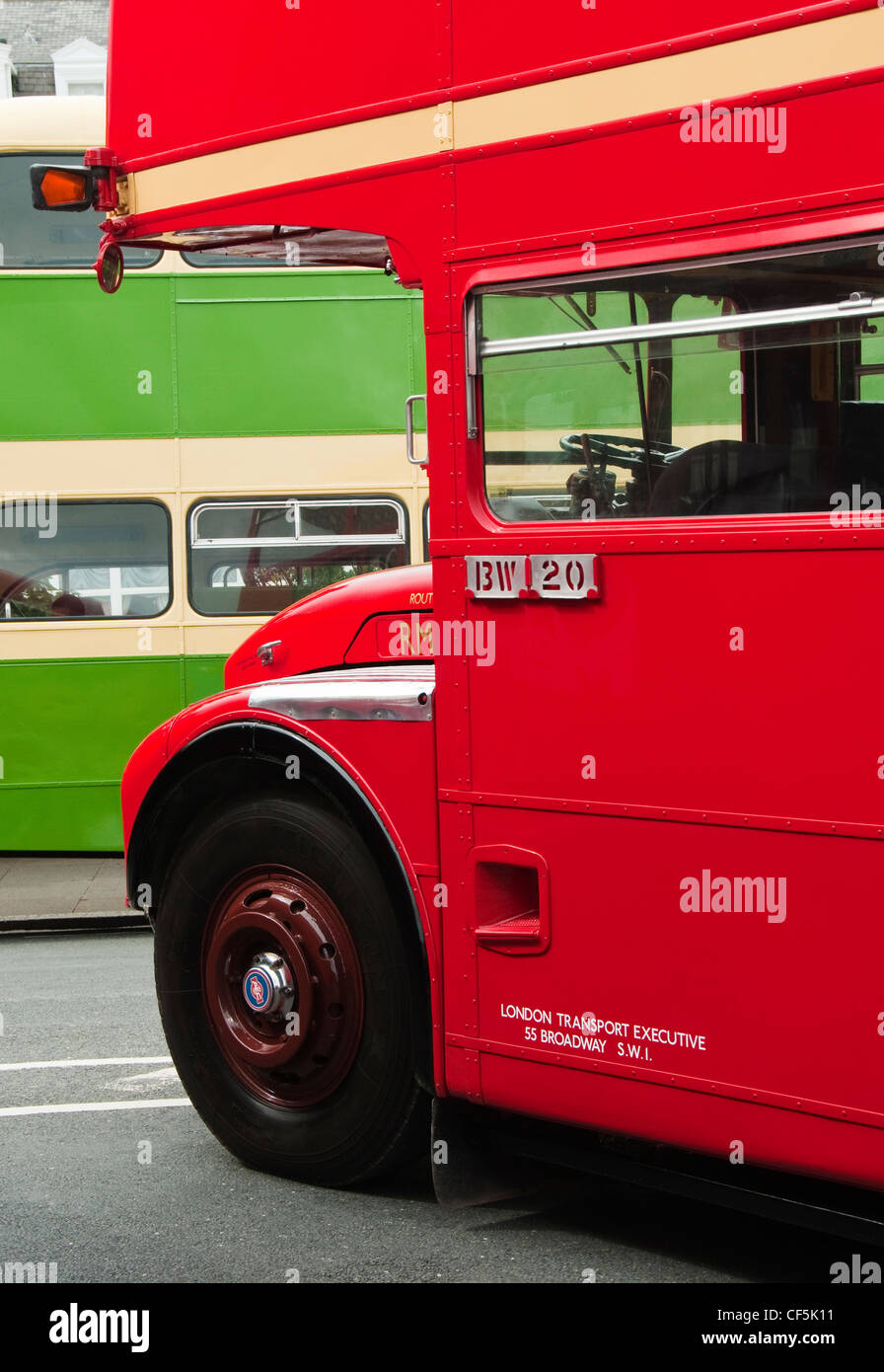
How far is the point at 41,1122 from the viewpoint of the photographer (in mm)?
5723

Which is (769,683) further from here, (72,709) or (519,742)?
Answer: (72,709)

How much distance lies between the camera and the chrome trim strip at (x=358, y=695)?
438 centimetres

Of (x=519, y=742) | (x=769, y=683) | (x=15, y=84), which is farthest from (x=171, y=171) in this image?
(x=15, y=84)

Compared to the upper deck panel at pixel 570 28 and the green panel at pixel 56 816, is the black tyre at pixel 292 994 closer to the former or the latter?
the upper deck panel at pixel 570 28

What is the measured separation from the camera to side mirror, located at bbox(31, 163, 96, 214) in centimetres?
507

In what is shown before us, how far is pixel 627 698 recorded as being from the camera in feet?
12.6

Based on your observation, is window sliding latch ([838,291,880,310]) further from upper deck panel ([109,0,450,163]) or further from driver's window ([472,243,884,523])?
upper deck panel ([109,0,450,163])

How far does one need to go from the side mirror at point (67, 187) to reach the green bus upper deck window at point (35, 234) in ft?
23.3

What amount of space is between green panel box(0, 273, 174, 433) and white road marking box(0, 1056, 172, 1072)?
20.8 ft

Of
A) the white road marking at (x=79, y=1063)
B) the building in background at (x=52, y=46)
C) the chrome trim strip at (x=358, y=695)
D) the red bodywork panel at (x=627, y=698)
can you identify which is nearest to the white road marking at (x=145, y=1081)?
the white road marking at (x=79, y=1063)

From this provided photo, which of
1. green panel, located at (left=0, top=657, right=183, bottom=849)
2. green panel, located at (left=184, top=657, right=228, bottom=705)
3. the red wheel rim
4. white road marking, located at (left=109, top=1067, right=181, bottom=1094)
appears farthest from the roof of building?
the red wheel rim
